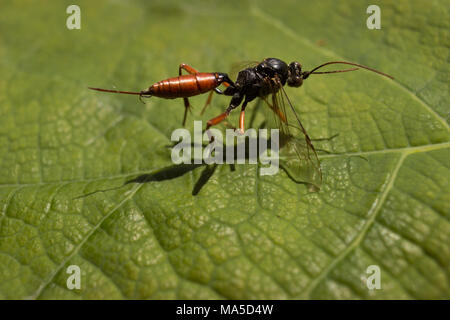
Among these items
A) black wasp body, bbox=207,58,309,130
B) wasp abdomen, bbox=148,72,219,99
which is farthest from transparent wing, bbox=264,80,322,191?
wasp abdomen, bbox=148,72,219,99

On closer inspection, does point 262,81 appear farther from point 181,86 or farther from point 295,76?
point 181,86

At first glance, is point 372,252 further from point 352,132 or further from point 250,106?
point 250,106

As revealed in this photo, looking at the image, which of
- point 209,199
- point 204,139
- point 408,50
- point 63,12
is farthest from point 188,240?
point 63,12

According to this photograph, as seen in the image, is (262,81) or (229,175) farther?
(262,81)

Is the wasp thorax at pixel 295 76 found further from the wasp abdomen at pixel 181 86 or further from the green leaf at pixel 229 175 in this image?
the wasp abdomen at pixel 181 86

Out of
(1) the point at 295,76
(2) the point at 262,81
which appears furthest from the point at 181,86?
(1) the point at 295,76

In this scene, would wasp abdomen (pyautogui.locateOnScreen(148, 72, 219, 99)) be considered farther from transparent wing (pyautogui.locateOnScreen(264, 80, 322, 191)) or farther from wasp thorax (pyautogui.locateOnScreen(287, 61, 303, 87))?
wasp thorax (pyautogui.locateOnScreen(287, 61, 303, 87))

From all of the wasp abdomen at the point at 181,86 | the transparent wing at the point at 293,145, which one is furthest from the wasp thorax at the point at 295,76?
the wasp abdomen at the point at 181,86
